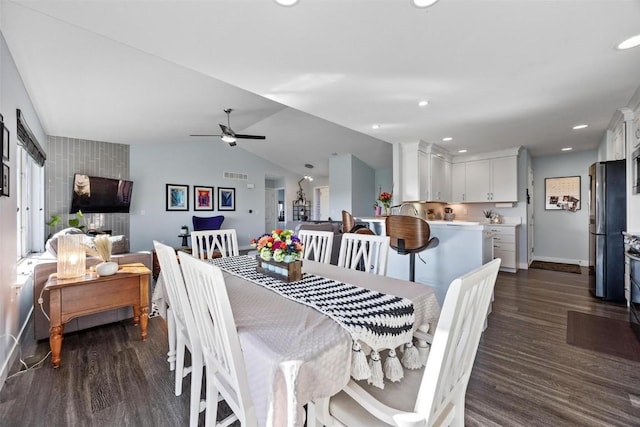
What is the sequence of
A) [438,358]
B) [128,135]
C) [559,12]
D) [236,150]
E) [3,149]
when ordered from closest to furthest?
[438,358] → [559,12] → [3,149] → [128,135] → [236,150]

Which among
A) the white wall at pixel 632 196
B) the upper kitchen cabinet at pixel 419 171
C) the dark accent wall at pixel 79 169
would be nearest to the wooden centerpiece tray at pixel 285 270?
the upper kitchen cabinet at pixel 419 171

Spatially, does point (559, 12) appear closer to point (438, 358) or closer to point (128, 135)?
point (438, 358)

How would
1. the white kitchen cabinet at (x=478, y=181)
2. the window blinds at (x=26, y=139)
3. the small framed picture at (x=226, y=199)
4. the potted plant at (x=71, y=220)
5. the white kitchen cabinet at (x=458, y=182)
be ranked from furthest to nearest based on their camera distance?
the small framed picture at (x=226, y=199) < the white kitchen cabinet at (x=458, y=182) < the white kitchen cabinet at (x=478, y=181) < the potted plant at (x=71, y=220) < the window blinds at (x=26, y=139)

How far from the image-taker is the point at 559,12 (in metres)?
1.60

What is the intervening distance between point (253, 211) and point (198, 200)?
5.39ft

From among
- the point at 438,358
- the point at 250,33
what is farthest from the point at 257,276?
the point at 250,33

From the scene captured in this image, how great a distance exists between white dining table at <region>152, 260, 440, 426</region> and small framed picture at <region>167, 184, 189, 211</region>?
637 cm

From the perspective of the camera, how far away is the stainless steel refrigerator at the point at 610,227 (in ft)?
11.3

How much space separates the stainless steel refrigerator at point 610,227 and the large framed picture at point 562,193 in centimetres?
259

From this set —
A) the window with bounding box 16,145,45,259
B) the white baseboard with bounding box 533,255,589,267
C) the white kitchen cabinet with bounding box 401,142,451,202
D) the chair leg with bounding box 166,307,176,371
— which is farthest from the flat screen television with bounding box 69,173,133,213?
the white baseboard with bounding box 533,255,589,267

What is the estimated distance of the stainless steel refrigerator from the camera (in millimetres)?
3432

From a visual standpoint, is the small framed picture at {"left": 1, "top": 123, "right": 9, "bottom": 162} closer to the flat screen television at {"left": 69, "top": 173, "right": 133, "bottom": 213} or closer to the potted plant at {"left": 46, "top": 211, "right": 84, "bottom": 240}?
the potted plant at {"left": 46, "top": 211, "right": 84, "bottom": 240}

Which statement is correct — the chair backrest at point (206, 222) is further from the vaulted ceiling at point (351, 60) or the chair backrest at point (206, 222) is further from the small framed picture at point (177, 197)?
the vaulted ceiling at point (351, 60)

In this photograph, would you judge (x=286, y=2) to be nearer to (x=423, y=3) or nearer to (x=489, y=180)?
(x=423, y=3)
